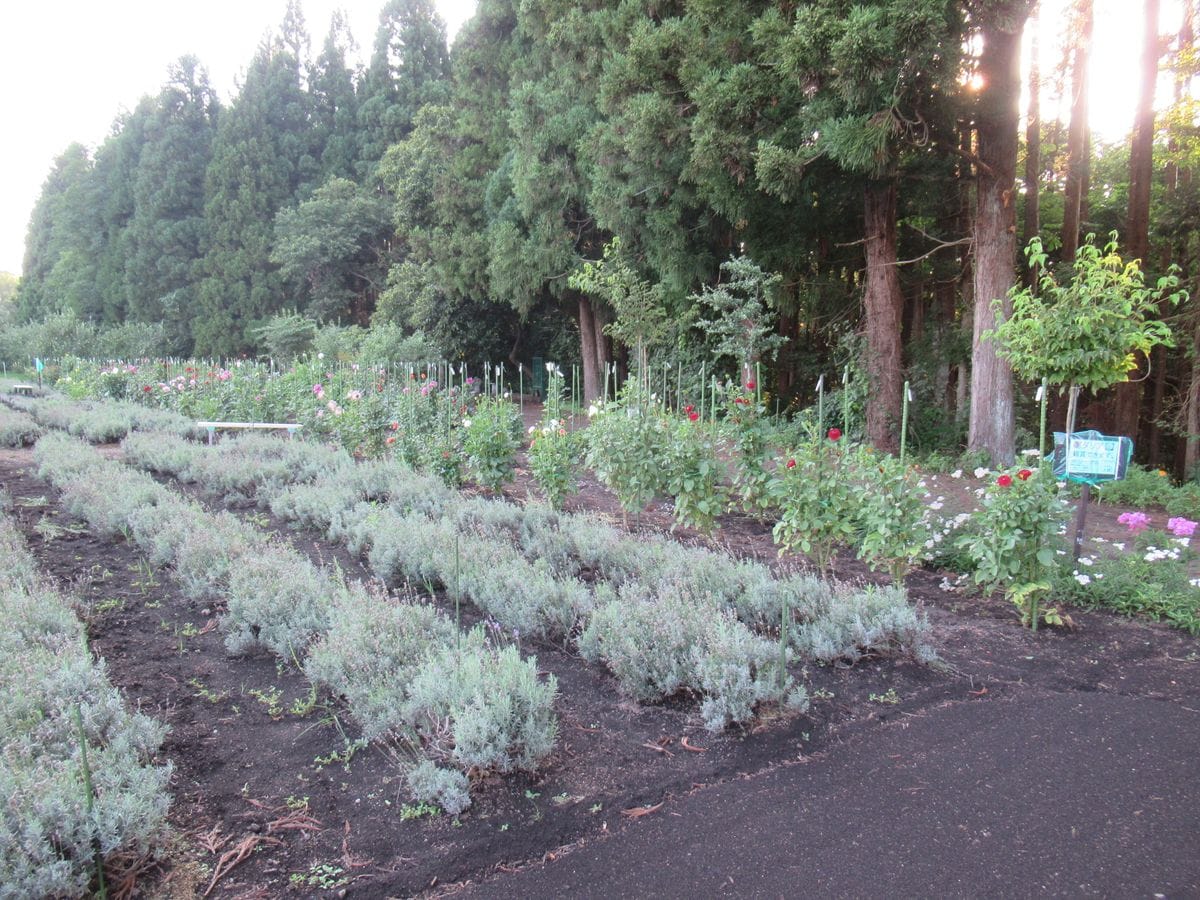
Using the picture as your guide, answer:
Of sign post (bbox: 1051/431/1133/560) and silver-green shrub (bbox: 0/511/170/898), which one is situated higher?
sign post (bbox: 1051/431/1133/560)

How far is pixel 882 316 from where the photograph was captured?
9.36 m

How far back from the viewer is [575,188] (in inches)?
507

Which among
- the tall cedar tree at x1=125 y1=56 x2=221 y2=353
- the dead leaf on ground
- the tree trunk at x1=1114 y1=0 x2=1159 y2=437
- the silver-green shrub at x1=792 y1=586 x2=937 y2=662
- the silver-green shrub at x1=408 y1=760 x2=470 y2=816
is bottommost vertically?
the dead leaf on ground

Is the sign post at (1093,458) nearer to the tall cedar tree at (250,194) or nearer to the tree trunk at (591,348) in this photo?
the tree trunk at (591,348)

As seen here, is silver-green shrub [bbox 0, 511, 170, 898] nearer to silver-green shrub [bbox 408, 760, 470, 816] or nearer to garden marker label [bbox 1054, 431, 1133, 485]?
silver-green shrub [bbox 408, 760, 470, 816]

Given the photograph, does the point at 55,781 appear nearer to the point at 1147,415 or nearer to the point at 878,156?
the point at 878,156

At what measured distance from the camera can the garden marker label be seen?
12.9 ft

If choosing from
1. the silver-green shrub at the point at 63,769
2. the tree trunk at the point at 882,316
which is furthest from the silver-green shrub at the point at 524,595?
the tree trunk at the point at 882,316

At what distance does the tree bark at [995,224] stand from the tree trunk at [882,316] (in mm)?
1143

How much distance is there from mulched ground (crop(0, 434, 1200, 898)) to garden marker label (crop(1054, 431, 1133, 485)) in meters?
0.75

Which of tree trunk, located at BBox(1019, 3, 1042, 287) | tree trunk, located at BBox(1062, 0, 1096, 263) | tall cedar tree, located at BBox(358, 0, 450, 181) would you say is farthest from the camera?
tall cedar tree, located at BBox(358, 0, 450, 181)

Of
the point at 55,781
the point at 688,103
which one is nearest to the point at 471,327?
the point at 688,103

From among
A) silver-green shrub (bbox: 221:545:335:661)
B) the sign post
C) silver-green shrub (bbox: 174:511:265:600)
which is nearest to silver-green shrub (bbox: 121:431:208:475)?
silver-green shrub (bbox: 174:511:265:600)

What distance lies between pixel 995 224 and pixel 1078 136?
591 centimetres
